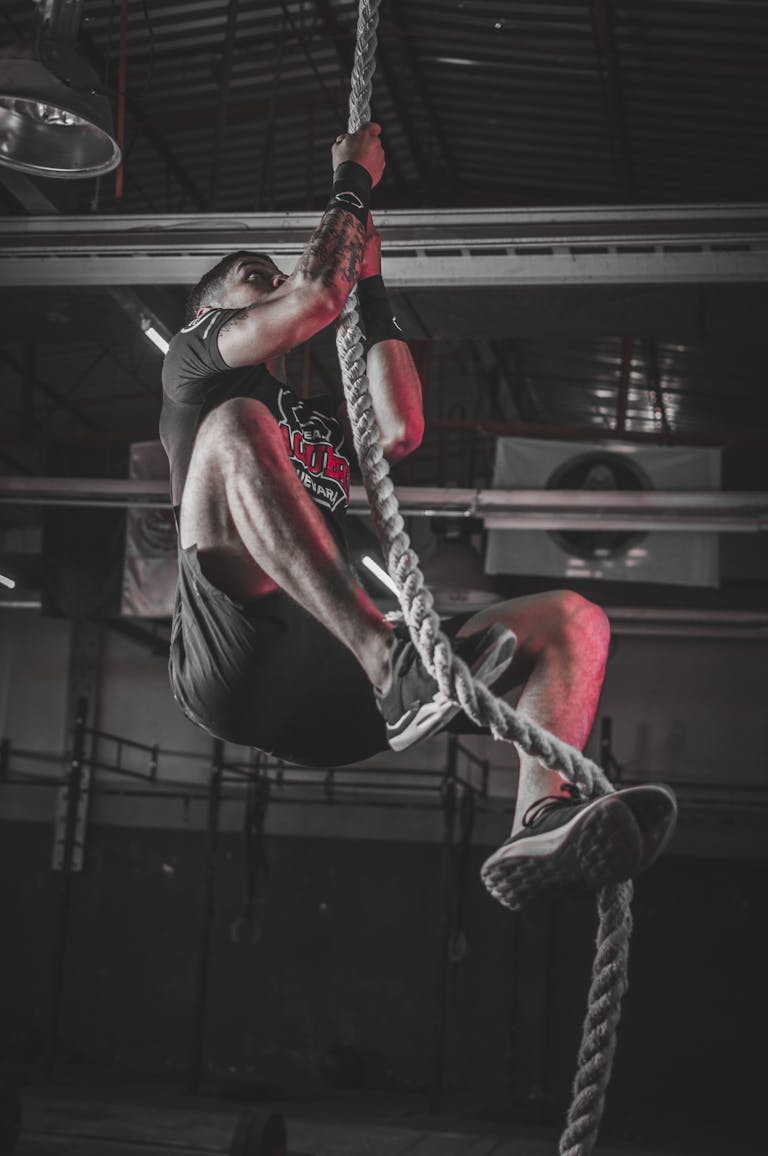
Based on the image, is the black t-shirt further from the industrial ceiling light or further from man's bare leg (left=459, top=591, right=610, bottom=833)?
the industrial ceiling light

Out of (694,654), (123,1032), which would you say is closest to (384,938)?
(123,1032)

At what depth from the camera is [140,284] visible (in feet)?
16.4

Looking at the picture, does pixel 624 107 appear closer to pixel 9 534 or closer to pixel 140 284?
pixel 140 284

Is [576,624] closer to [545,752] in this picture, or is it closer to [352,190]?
[545,752]

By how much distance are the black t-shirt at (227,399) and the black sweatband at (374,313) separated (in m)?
0.21

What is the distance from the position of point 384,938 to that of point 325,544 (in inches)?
391

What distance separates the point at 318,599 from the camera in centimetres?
219

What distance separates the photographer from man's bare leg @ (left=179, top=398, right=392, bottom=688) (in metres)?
2.18

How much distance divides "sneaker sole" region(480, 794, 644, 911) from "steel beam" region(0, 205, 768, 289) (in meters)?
3.00

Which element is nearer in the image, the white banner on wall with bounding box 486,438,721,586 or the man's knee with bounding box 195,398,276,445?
the man's knee with bounding box 195,398,276,445

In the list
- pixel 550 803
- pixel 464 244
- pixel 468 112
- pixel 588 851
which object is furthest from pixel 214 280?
pixel 468 112

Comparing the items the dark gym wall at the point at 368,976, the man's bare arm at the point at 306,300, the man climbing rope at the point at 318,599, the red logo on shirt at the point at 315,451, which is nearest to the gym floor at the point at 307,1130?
the dark gym wall at the point at 368,976

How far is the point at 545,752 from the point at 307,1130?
763 centimetres

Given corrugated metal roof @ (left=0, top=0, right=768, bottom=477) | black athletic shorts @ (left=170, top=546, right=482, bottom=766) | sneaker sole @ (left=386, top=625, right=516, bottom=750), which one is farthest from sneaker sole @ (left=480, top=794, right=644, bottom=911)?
corrugated metal roof @ (left=0, top=0, right=768, bottom=477)
